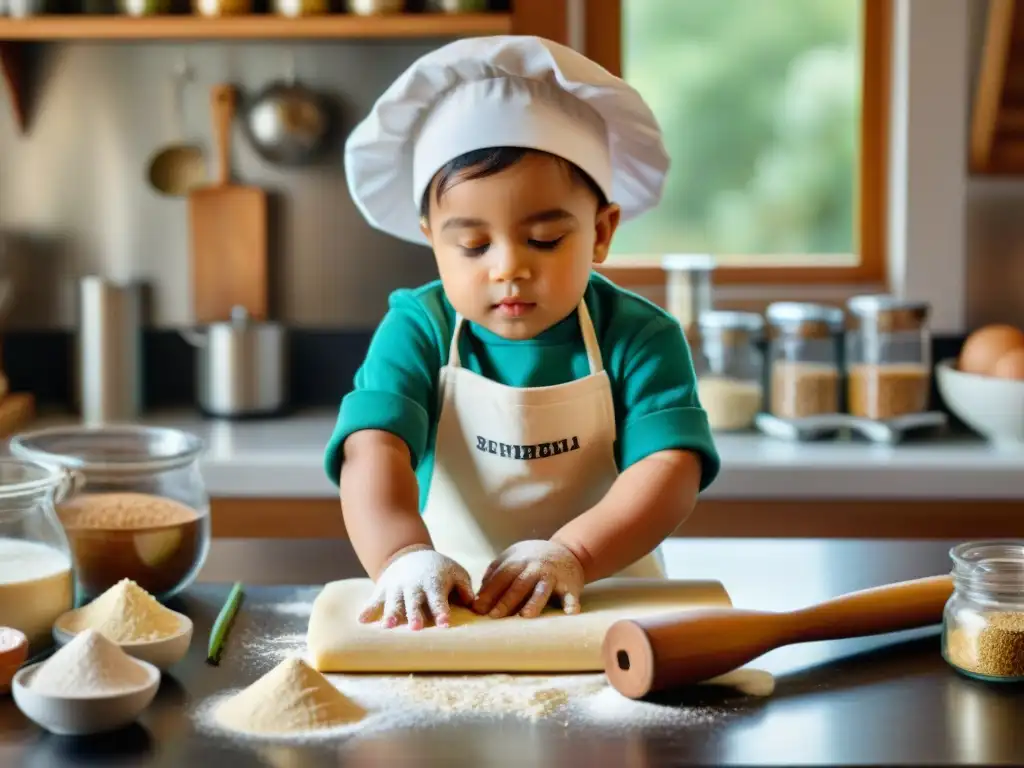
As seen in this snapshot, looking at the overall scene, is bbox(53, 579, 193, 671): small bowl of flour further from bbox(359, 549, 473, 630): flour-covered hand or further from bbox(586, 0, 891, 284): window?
bbox(586, 0, 891, 284): window

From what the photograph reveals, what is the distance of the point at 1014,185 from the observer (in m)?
2.62

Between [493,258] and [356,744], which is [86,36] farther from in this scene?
[356,744]

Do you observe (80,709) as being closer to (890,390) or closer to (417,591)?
(417,591)

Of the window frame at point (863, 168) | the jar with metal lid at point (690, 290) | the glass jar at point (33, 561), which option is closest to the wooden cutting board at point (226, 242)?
the window frame at point (863, 168)

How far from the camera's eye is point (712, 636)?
35.6 inches

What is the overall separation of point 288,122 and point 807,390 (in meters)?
1.06

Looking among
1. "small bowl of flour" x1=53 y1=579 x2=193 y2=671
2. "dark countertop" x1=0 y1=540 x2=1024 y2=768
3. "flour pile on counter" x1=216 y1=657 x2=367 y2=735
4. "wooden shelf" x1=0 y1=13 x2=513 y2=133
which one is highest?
"wooden shelf" x1=0 y1=13 x2=513 y2=133

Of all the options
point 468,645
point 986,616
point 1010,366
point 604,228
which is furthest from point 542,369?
point 1010,366

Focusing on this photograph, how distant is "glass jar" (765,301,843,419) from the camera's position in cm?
234

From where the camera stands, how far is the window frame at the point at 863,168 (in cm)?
263

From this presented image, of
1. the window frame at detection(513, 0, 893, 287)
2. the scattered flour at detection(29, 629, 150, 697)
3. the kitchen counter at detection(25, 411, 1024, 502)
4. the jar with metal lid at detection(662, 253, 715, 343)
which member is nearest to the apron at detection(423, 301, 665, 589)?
the scattered flour at detection(29, 629, 150, 697)

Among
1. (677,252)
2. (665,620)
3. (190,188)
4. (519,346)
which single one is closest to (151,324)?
(190,188)

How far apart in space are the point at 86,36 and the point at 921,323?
1506 millimetres

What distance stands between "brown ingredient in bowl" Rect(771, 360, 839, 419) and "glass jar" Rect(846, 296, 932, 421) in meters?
0.05
